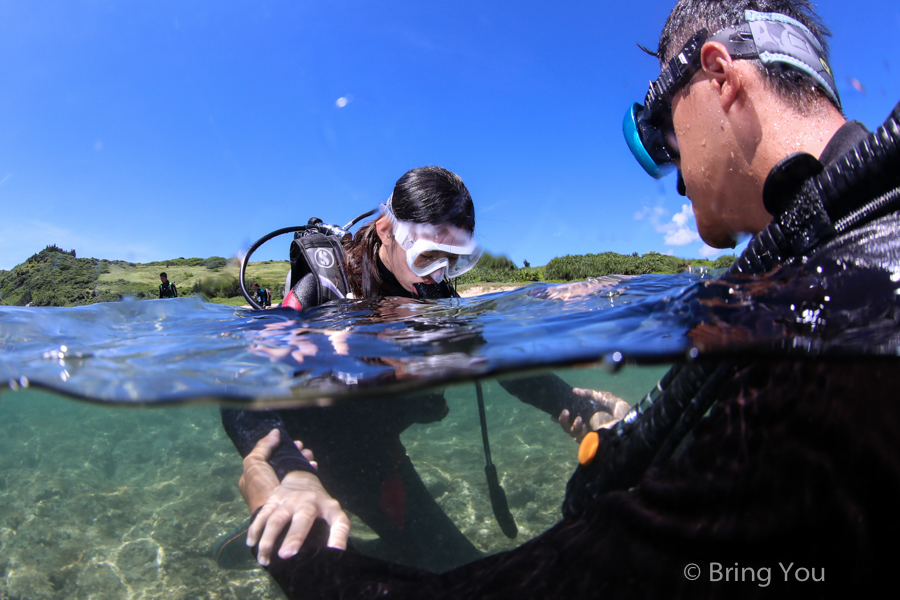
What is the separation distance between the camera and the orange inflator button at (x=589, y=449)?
2469 mm

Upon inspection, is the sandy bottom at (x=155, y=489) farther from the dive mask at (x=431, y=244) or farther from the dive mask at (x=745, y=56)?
the dive mask at (x=745, y=56)

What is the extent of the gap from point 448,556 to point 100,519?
4.52 m

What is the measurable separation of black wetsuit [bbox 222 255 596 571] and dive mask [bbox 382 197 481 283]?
59 cm

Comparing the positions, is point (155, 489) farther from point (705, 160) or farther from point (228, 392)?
point (705, 160)

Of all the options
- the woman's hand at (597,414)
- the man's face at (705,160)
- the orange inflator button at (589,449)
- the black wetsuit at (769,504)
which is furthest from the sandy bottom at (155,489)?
the black wetsuit at (769,504)

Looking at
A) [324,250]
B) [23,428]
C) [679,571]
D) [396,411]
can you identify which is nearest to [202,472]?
[23,428]

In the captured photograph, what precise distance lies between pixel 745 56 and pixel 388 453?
4.96m

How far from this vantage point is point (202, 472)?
21.4 ft

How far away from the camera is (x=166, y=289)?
8188 millimetres

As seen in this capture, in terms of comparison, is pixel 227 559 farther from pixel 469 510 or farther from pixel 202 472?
pixel 469 510

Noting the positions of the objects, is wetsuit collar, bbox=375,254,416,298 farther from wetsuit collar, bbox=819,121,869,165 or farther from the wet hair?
wetsuit collar, bbox=819,121,869,165

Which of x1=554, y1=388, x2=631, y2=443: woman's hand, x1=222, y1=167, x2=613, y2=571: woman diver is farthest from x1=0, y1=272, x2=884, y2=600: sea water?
x1=222, y1=167, x2=613, y2=571: woman diver

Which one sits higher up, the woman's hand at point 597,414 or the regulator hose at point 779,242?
the regulator hose at point 779,242

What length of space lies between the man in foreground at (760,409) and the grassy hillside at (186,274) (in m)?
A: 3.24
